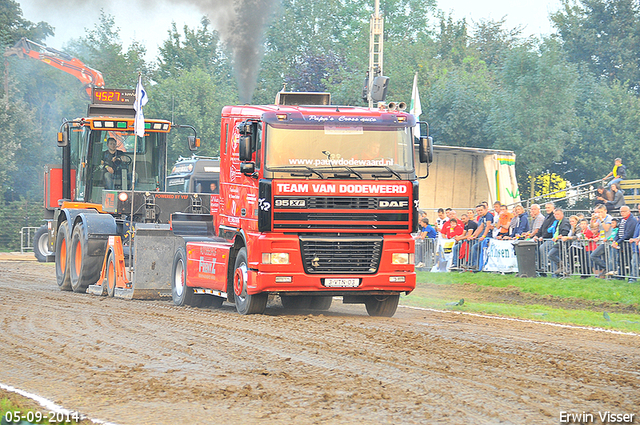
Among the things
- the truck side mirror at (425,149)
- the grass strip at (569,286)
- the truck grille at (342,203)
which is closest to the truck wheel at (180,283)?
the truck grille at (342,203)

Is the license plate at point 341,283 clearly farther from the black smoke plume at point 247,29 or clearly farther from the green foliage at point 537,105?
the green foliage at point 537,105

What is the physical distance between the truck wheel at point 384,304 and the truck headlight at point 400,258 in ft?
2.90

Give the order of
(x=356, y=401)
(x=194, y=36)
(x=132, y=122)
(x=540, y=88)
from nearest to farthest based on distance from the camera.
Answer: (x=356, y=401) < (x=132, y=122) < (x=540, y=88) < (x=194, y=36)

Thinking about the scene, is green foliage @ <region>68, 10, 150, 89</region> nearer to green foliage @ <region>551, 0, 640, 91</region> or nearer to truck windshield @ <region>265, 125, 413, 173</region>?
green foliage @ <region>551, 0, 640, 91</region>

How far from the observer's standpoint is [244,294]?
47.3 ft

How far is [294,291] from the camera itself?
1380 centimetres

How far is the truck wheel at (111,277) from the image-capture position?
18469 mm

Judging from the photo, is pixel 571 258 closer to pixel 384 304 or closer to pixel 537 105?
pixel 384 304

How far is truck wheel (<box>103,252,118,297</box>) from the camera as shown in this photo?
60.6ft

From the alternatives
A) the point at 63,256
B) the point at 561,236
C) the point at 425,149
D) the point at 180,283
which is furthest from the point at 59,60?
the point at 425,149

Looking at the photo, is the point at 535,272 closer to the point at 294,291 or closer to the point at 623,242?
the point at 623,242

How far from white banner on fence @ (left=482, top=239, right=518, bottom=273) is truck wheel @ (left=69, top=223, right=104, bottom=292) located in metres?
9.66

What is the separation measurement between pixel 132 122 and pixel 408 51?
40275 millimetres

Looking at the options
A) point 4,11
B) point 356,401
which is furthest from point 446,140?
point 356,401
